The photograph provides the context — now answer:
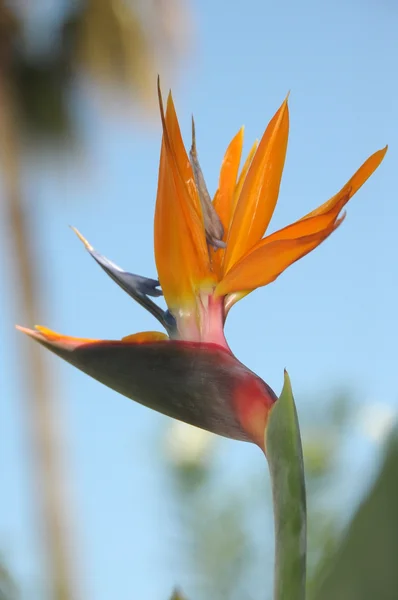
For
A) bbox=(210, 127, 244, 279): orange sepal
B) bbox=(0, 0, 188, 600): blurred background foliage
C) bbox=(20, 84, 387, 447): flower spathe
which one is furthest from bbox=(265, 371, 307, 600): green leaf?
bbox=(0, 0, 188, 600): blurred background foliage

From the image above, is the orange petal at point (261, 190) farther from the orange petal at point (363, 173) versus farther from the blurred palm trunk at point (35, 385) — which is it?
the blurred palm trunk at point (35, 385)

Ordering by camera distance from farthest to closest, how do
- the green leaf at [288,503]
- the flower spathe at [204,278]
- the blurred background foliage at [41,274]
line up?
the blurred background foliage at [41,274], the flower spathe at [204,278], the green leaf at [288,503]

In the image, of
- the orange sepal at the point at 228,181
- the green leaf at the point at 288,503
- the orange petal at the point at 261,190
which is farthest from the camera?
the orange sepal at the point at 228,181

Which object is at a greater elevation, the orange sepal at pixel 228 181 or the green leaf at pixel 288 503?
→ the orange sepal at pixel 228 181

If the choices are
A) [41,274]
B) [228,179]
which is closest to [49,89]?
[41,274]

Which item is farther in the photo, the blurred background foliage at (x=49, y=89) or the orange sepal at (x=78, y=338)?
the blurred background foliage at (x=49, y=89)

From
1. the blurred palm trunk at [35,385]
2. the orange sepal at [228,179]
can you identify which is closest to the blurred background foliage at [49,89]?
the blurred palm trunk at [35,385]

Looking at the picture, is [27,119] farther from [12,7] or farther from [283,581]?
[283,581]

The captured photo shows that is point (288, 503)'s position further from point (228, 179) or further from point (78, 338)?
point (228, 179)
